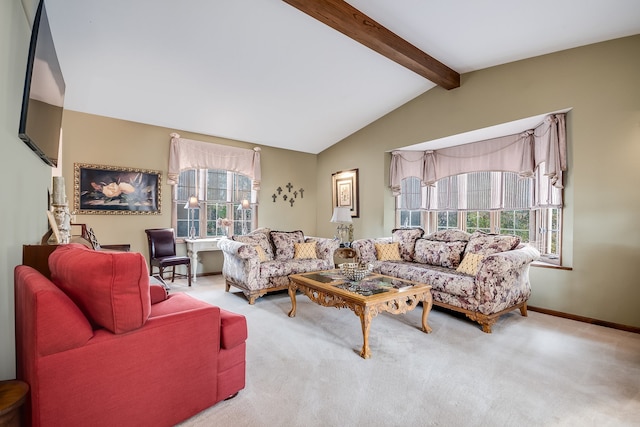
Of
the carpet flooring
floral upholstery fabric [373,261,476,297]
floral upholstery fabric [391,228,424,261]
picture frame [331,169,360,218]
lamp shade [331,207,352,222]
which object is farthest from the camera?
picture frame [331,169,360,218]

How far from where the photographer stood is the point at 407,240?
4.61 meters

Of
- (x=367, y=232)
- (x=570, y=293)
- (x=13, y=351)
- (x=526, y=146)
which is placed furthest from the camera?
(x=367, y=232)

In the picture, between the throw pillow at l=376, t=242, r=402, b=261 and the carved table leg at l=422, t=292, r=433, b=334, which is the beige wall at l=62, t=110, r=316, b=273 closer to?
the throw pillow at l=376, t=242, r=402, b=261

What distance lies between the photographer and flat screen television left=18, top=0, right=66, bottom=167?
158cm

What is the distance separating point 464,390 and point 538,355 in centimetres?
100

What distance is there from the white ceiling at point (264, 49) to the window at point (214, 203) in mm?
945

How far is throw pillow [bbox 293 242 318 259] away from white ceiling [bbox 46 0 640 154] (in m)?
2.23

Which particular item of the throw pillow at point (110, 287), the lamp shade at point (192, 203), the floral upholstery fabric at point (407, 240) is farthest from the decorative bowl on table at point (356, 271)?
the lamp shade at point (192, 203)

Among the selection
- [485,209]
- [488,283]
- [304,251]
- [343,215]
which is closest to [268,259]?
[304,251]

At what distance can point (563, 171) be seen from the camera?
3740 mm

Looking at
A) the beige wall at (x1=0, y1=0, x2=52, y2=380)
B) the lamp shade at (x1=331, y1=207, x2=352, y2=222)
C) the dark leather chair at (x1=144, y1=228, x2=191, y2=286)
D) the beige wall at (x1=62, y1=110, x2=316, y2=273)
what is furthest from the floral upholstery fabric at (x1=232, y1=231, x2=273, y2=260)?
the beige wall at (x1=0, y1=0, x2=52, y2=380)

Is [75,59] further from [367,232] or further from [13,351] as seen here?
[367,232]

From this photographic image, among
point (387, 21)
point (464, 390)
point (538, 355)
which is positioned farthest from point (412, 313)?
point (387, 21)

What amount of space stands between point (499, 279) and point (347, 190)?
12.0ft
